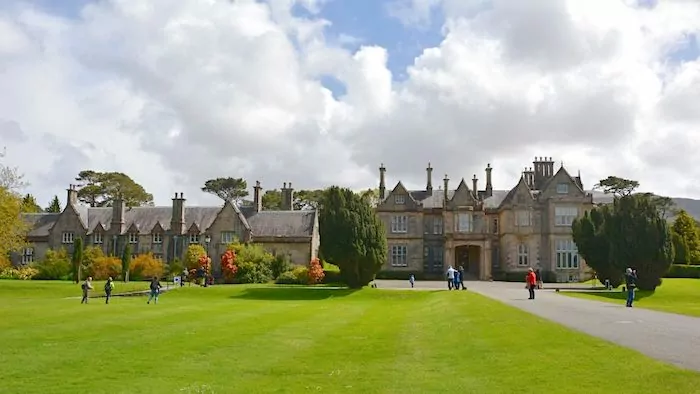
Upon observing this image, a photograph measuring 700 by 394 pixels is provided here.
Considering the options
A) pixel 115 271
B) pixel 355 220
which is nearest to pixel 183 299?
pixel 355 220

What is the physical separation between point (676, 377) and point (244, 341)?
38.1ft

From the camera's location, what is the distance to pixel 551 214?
71.1 metres

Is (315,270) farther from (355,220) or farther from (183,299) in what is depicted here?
(183,299)

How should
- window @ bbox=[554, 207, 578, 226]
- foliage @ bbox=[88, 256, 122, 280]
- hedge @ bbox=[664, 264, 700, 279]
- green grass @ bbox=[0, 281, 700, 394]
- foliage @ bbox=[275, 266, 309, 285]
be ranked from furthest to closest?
window @ bbox=[554, 207, 578, 226]
foliage @ bbox=[88, 256, 122, 280]
hedge @ bbox=[664, 264, 700, 279]
foliage @ bbox=[275, 266, 309, 285]
green grass @ bbox=[0, 281, 700, 394]

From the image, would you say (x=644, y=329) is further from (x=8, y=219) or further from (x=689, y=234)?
(x=689, y=234)

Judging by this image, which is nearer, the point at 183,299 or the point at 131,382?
the point at 131,382

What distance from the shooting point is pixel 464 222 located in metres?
73.7

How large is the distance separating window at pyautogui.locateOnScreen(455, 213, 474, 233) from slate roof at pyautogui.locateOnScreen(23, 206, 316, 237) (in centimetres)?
1564

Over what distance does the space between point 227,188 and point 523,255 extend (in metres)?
58.6

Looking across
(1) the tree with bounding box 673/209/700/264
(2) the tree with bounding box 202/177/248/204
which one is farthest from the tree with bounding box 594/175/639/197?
(2) the tree with bounding box 202/177/248/204

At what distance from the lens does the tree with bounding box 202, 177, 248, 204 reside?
377 ft

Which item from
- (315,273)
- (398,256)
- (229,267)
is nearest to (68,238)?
(229,267)

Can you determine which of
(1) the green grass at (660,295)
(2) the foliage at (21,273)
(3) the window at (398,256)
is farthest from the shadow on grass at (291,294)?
(2) the foliage at (21,273)

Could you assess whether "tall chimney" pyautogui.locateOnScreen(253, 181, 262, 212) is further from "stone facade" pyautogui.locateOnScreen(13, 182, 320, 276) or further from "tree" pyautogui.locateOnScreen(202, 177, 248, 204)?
"tree" pyautogui.locateOnScreen(202, 177, 248, 204)
